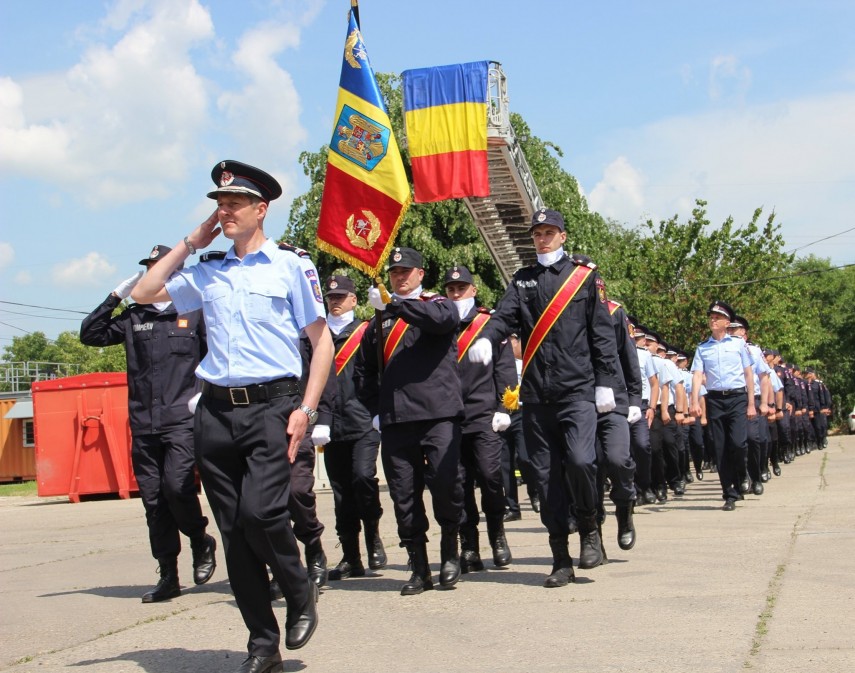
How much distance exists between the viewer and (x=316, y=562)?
782 centimetres

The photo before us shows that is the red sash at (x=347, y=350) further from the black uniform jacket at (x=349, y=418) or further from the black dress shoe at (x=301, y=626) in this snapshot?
the black dress shoe at (x=301, y=626)

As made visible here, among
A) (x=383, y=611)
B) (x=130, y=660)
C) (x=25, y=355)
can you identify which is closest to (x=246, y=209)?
(x=130, y=660)

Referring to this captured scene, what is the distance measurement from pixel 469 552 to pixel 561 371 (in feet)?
5.34

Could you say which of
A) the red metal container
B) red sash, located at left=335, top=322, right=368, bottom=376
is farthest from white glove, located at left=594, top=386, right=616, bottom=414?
the red metal container

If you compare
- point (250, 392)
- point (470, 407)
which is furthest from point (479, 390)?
point (250, 392)

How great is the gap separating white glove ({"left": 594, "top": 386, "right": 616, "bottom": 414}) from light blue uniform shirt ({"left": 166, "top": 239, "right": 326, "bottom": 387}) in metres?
2.81

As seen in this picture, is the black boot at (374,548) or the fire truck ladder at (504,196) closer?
the black boot at (374,548)

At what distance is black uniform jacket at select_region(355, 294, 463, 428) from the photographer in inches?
291

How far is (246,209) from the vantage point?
5.34 meters

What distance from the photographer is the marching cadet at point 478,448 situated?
848 cm

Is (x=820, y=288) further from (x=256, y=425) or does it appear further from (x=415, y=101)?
(x=256, y=425)

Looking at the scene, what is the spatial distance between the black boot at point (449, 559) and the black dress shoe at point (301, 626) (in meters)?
2.18

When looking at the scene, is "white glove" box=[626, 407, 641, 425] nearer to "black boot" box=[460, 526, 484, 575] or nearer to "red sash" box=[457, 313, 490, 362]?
"red sash" box=[457, 313, 490, 362]

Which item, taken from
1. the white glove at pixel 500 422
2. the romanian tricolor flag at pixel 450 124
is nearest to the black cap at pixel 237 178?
the white glove at pixel 500 422
